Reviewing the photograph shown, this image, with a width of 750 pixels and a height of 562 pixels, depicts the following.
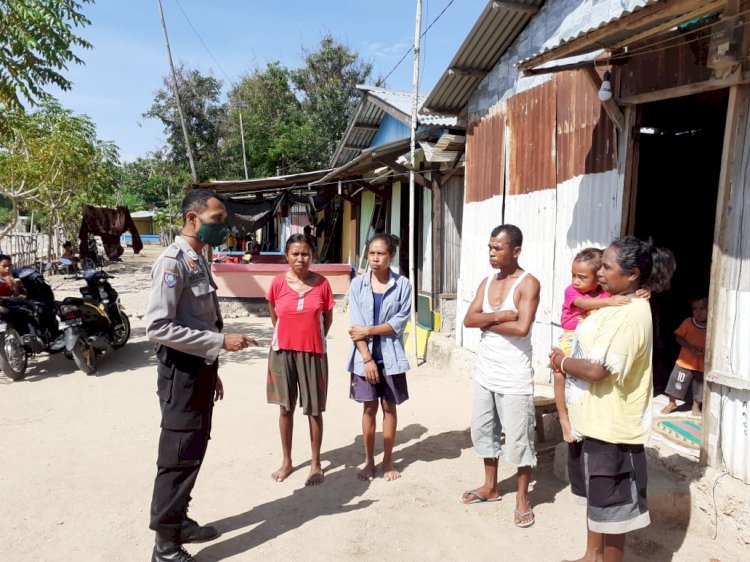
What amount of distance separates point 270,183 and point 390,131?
2.70 metres

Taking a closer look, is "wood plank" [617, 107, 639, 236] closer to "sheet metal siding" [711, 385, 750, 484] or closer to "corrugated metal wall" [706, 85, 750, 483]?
"corrugated metal wall" [706, 85, 750, 483]

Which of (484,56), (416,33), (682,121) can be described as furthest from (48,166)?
(682,121)

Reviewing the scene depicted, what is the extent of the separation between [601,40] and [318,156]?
18.2 meters

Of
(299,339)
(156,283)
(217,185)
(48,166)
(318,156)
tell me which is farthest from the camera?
(318,156)

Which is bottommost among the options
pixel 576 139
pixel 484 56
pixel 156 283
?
pixel 156 283

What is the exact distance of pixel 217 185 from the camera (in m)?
11.0

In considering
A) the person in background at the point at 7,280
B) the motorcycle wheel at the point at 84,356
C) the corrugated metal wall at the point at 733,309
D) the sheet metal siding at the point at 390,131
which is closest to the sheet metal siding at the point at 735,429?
the corrugated metal wall at the point at 733,309

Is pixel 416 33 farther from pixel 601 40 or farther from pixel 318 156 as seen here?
pixel 318 156

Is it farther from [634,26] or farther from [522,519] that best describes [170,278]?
[634,26]

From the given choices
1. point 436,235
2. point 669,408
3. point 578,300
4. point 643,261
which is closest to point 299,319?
point 578,300

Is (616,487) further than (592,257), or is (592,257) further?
(592,257)

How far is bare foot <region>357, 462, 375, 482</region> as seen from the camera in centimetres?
370

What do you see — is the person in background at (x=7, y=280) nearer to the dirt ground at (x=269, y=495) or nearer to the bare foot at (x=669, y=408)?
the dirt ground at (x=269, y=495)

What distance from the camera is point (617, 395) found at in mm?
2279
